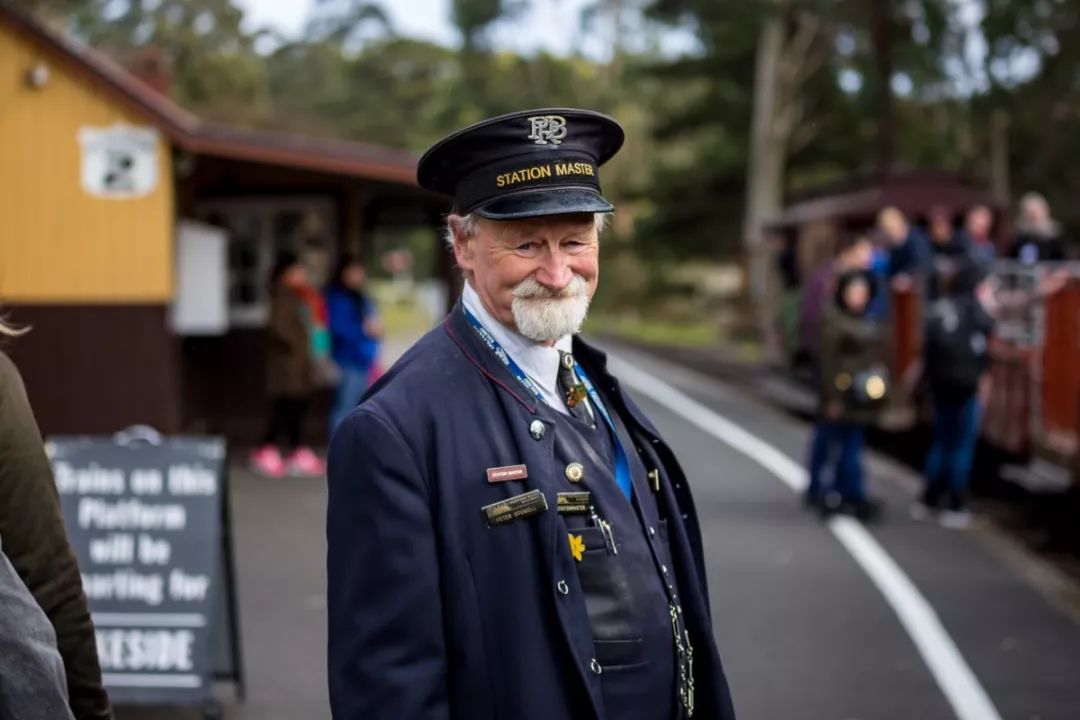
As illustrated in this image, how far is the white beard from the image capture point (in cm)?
296

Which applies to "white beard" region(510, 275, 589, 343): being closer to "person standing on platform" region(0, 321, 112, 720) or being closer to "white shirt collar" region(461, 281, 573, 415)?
"white shirt collar" region(461, 281, 573, 415)

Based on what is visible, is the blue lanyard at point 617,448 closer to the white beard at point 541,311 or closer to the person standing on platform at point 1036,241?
the white beard at point 541,311

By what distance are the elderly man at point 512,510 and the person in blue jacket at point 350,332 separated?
381 inches

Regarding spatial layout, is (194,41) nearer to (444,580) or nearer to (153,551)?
(153,551)

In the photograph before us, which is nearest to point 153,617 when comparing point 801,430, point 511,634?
point 511,634

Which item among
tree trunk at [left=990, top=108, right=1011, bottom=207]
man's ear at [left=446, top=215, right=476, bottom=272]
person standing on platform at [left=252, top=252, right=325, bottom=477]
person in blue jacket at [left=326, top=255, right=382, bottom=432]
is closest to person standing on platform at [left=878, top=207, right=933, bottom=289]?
person in blue jacket at [left=326, top=255, right=382, bottom=432]

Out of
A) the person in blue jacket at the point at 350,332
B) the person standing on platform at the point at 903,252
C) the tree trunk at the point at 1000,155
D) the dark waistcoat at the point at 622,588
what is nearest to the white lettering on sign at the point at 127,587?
the dark waistcoat at the point at 622,588

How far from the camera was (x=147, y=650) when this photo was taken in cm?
622

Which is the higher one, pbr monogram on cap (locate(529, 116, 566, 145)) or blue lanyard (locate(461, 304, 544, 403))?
pbr monogram on cap (locate(529, 116, 566, 145))

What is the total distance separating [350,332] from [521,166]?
9909 millimetres

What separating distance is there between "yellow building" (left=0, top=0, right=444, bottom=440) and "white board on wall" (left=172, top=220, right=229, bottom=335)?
12mm

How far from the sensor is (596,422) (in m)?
3.12

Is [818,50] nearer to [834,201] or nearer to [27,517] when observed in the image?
[834,201]

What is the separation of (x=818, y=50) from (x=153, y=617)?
36724 millimetres
